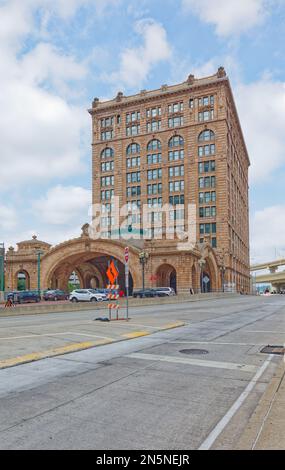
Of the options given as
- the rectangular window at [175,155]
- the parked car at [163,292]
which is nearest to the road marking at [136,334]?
the parked car at [163,292]

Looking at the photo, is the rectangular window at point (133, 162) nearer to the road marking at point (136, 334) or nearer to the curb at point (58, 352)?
the road marking at point (136, 334)

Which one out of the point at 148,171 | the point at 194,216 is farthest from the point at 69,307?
the point at 148,171

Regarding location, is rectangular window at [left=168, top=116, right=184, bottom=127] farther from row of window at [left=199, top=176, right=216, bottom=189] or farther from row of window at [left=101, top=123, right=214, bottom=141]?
row of window at [left=199, top=176, right=216, bottom=189]

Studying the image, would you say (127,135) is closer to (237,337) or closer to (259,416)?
(237,337)

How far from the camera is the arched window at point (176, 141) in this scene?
93969mm

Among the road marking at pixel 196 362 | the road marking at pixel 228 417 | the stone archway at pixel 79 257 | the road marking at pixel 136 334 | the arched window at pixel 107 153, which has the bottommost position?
the road marking at pixel 136 334

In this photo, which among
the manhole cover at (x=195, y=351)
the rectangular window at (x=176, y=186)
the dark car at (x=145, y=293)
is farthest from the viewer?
the rectangular window at (x=176, y=186)

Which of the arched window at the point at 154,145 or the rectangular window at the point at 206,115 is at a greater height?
the rectangular window at the point at 206,115

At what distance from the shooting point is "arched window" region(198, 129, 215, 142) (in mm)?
90481

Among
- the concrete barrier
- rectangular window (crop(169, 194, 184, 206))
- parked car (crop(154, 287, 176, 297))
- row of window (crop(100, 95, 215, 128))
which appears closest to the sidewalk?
the concrete barrier

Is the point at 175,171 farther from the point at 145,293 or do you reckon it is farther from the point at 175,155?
the point at 145,293

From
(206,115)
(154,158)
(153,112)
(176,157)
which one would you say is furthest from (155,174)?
(206,115)

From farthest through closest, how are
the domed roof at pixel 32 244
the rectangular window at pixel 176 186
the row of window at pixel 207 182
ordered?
the rectangular window at pixel 176 186, the row of window at pixel 207 182, the domed roof at pixel 32 244

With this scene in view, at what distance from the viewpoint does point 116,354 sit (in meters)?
10.8
